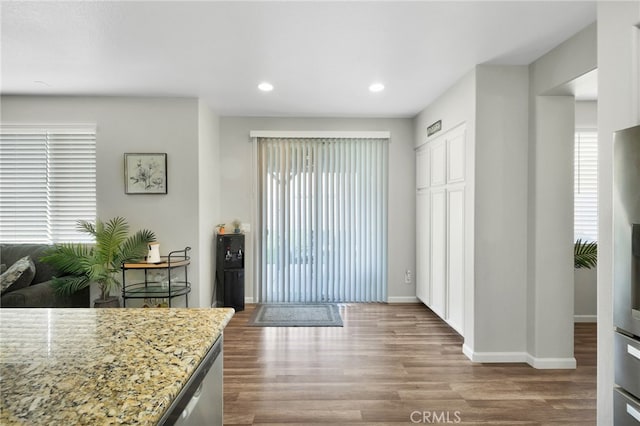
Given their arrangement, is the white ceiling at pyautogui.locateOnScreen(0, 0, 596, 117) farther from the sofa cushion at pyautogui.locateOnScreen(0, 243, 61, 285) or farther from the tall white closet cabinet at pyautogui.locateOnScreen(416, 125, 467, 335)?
the sofa cushion at pyautogui.locateOnScreen(0, 243, 61, 285)

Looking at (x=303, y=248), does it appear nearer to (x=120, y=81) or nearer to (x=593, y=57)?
(x=120, y=81)

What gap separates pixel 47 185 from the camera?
153 inches

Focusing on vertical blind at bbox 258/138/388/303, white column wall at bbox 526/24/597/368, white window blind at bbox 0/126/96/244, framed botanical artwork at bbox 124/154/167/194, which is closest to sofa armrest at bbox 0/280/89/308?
white window blind at bbox 0/126/96/244

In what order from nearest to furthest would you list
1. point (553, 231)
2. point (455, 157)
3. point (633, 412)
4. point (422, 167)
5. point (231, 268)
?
1. point (633, 412)
2. point (553, 231)
3. point (455, 157)
4. point (231, 268)
5. point (422, 167)

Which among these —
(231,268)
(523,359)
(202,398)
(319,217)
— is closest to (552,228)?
(523,359)

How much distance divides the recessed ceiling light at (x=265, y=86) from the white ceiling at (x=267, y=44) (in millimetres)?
62

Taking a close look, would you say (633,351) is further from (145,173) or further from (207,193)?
(145,173)

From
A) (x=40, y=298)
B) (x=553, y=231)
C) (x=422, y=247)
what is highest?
Answer: (x=553, y=231)

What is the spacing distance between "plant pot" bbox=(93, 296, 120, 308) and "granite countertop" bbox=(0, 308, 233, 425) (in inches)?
87.3

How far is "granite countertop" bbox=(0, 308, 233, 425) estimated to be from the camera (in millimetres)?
758

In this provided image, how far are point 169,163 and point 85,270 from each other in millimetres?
1401

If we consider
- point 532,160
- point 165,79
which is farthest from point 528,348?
point 165,79

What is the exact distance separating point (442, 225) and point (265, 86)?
8.07 feet

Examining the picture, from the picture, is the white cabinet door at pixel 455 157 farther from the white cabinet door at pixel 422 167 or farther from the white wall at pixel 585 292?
the white wall at pixel 585 292
